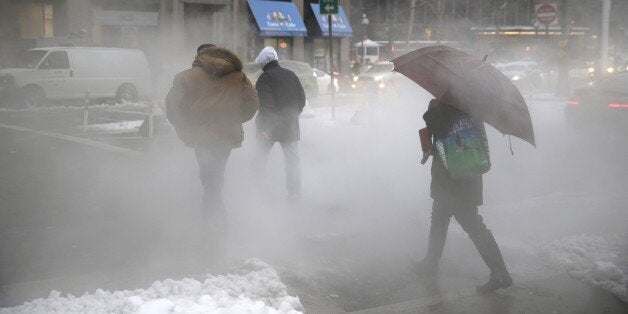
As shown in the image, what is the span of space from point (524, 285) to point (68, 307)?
2.35 meters

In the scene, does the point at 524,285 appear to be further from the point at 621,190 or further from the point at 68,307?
the point at 621,190

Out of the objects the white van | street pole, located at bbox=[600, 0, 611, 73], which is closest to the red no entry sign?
street pole, located at bbox=[600, 0, 611, 73]

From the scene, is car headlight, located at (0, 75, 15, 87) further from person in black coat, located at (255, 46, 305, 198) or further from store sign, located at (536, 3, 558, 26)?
store sign, located at (536, 3, 558, 26)

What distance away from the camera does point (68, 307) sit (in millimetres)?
3125

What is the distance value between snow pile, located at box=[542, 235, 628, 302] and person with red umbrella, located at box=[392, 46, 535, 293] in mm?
562

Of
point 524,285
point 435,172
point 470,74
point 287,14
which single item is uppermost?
point 287,14

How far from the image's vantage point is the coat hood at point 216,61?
421 cm

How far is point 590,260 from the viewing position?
4129 mm

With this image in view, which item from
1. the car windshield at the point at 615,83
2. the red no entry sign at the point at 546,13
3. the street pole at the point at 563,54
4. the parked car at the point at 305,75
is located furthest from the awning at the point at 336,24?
the car windshield at the point at 615,83

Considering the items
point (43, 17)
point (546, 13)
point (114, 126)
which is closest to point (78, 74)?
point (43, 17)

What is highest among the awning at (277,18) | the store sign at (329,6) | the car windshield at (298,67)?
the awning at (277,18)

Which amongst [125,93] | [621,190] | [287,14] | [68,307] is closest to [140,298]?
[68,307]

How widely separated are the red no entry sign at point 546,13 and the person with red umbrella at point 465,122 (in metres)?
12.0

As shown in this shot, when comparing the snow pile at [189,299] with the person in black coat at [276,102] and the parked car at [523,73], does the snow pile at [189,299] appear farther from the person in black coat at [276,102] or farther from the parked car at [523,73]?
the parked car at [523,73]
